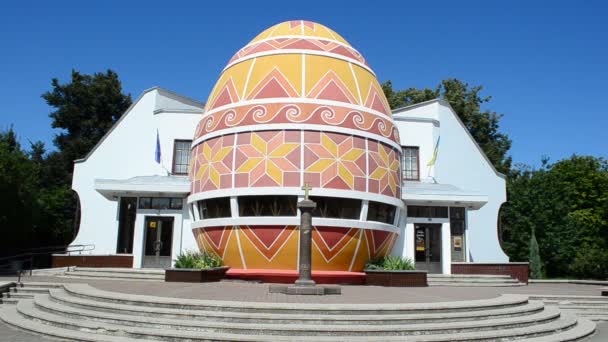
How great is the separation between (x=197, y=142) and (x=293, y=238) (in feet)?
21.4

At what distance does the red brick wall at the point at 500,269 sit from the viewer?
23.8 m

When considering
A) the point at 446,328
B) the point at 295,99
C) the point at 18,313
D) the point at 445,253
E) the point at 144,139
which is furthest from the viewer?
the point at 144,139

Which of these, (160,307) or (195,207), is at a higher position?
(195,207)

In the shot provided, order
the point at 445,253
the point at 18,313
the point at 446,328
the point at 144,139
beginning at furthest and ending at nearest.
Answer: the point at 144,139 < the point at 445,253 < the point at 18,313 < the point at 446,328

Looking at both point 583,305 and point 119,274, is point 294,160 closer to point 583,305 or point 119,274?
point 119,274

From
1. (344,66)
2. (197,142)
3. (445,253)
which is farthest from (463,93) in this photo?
(197,142)

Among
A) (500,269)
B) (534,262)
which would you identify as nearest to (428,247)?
(500,269)

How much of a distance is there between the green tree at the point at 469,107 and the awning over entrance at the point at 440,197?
1928 cm

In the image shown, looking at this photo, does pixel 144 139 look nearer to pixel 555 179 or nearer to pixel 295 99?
pixel 295 99

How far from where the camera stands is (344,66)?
20609 millimetres

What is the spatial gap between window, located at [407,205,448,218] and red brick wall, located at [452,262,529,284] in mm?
2553

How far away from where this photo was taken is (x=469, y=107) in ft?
144

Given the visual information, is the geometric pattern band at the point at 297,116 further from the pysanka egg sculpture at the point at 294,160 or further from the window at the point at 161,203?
the window at the point at 161,203

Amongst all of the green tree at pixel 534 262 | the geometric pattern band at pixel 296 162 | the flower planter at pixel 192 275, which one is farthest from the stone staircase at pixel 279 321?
the green tree at pixel 534 262
